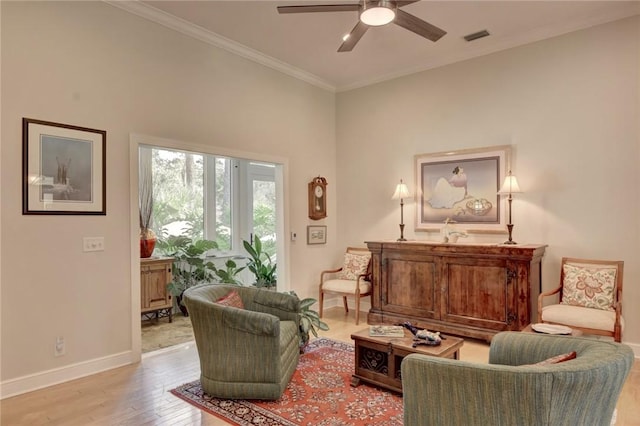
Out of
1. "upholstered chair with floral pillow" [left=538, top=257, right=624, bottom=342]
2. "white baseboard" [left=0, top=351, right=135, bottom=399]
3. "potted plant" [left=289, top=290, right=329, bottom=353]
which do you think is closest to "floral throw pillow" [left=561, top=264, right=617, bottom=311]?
"upholstered chair with floral pillow" [left=538, top=257, right=624, bottom=342]

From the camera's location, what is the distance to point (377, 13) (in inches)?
111

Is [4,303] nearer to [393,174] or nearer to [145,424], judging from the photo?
[145,424]

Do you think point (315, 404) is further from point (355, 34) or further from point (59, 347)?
point (355, 34)

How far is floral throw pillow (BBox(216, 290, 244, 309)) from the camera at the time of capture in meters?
3.19

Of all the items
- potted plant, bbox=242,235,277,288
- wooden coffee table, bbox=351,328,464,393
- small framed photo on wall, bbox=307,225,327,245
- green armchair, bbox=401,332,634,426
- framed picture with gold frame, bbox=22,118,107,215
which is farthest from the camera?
small framed photo on wall, bbox=307,225,327,245

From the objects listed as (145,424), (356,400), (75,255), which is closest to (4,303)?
(75,255)

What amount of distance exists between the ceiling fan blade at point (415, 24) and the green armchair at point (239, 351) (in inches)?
94.9

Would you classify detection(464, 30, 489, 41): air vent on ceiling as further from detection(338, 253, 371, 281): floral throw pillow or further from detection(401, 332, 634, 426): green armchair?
detection(401, 332, 634, 426): green armchair

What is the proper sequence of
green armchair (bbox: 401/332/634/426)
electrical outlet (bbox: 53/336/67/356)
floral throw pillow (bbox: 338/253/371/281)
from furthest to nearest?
1. floral throw pillow (bbox: 338/253/371/281)
2. electrical outlet (bbox: 53/336/67/356)
3. green armchair (bbox: 401/332/634/426)

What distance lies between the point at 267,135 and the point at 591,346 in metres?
4.13

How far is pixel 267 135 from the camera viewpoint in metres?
5.09

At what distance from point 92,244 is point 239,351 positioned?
68.2 inches

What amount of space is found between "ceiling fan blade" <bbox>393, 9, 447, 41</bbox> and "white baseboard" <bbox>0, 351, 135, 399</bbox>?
12.3ft

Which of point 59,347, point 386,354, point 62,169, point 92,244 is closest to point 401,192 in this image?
point 386,354
